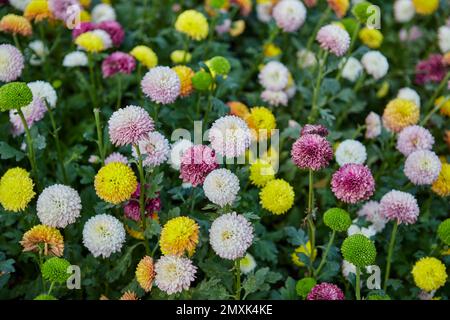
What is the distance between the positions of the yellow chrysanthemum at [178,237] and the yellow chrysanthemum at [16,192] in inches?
21.2

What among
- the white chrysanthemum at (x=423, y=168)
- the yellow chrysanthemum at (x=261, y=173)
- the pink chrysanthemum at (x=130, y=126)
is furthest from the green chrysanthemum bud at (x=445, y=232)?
the pink chrysanthemum at (x=130, y=126)

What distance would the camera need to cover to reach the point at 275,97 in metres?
2.83

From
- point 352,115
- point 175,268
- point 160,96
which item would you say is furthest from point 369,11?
point 175,268

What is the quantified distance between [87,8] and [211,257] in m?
1.78

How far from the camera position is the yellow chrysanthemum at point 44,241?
6.41 feet

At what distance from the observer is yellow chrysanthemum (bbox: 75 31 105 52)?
103 inches

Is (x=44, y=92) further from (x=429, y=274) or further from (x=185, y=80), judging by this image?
(x=429, y=274)

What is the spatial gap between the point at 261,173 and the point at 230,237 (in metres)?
0.49

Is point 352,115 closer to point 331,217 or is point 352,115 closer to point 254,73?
point 254,73

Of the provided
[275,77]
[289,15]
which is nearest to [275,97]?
[275,77]

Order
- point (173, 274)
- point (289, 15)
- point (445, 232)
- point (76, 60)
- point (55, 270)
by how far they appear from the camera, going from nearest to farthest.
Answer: point (55, 270) < point (173, 274) < point (445, 232) < point (76, 60) < point (289, 15)

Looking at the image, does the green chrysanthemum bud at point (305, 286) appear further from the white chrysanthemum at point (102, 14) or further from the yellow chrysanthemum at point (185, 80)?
the white chrysanthemum at point (102, 14)

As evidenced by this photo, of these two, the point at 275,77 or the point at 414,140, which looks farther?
the point at 275,77

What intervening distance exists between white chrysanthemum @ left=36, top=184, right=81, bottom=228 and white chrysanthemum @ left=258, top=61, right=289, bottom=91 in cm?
121
